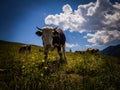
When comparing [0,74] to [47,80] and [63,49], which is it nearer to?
[47,80]

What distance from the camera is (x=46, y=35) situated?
41.1ft

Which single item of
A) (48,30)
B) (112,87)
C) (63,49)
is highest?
(48,30)

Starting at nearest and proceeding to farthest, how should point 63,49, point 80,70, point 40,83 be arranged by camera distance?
point 40,83
point 80,70
point 63,49

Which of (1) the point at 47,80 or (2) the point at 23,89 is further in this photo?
(1) the point at 47,80

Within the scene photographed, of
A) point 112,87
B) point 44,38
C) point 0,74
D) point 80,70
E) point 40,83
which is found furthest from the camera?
point 44,38

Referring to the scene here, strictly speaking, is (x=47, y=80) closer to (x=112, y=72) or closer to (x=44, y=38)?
(x=112, y=72)

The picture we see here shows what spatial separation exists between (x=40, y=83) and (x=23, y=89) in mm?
568

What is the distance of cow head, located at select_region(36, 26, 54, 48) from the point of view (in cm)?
1208

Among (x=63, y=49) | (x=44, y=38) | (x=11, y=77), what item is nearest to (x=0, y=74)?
(x=11, y=77)

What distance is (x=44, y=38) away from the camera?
40.5ft

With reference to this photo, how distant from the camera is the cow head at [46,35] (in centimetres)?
1208

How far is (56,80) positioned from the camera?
6.35 meters

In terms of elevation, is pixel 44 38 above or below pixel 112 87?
above

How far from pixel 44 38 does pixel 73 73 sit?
12.6 feet
